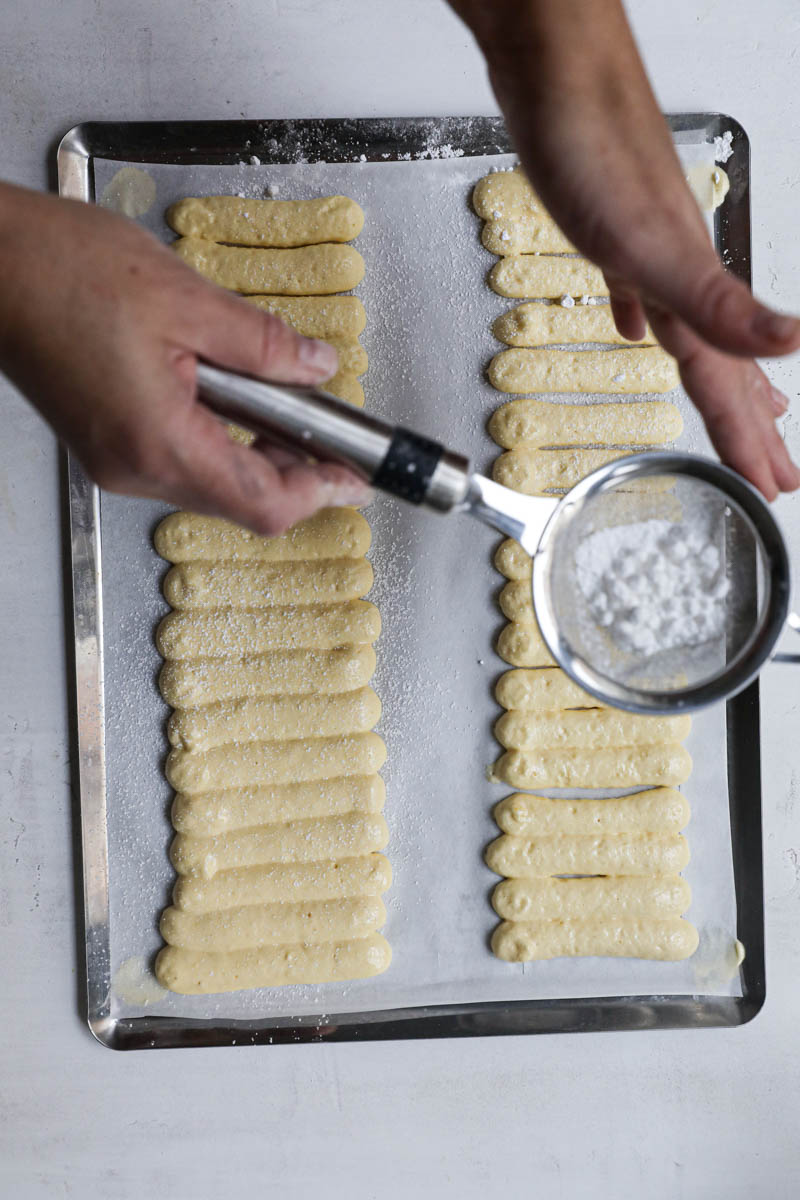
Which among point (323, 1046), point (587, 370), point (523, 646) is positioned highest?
point (587, 370)

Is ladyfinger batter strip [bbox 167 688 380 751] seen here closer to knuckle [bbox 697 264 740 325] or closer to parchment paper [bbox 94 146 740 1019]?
parchment paper [bbox 94 146 740 1019]

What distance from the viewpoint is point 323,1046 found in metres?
1.35

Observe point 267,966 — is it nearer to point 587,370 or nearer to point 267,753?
point 267,753

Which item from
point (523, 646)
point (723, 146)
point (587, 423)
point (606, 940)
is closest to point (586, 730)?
point (523, 646)

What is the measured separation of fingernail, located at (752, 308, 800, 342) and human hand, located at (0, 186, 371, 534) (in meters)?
0.41

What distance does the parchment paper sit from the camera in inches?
51.5

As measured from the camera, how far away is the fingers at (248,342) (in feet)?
2.66

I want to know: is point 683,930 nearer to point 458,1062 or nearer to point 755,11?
point 458,1062

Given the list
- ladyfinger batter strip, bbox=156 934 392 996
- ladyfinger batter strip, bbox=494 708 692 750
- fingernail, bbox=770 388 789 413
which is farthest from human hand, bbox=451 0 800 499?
ladyfinger batter strip, bbox=156 934 392 996

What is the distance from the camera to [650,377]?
1.29 m

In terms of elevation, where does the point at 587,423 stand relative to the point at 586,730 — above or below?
above

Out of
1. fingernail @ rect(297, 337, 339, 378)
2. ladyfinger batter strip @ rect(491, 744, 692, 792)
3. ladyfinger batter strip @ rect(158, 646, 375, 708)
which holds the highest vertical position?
fingernail @ rect(297, 337, 339, 378)

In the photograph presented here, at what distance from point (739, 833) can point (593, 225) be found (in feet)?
3.04

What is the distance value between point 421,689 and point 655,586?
0.43 meters
